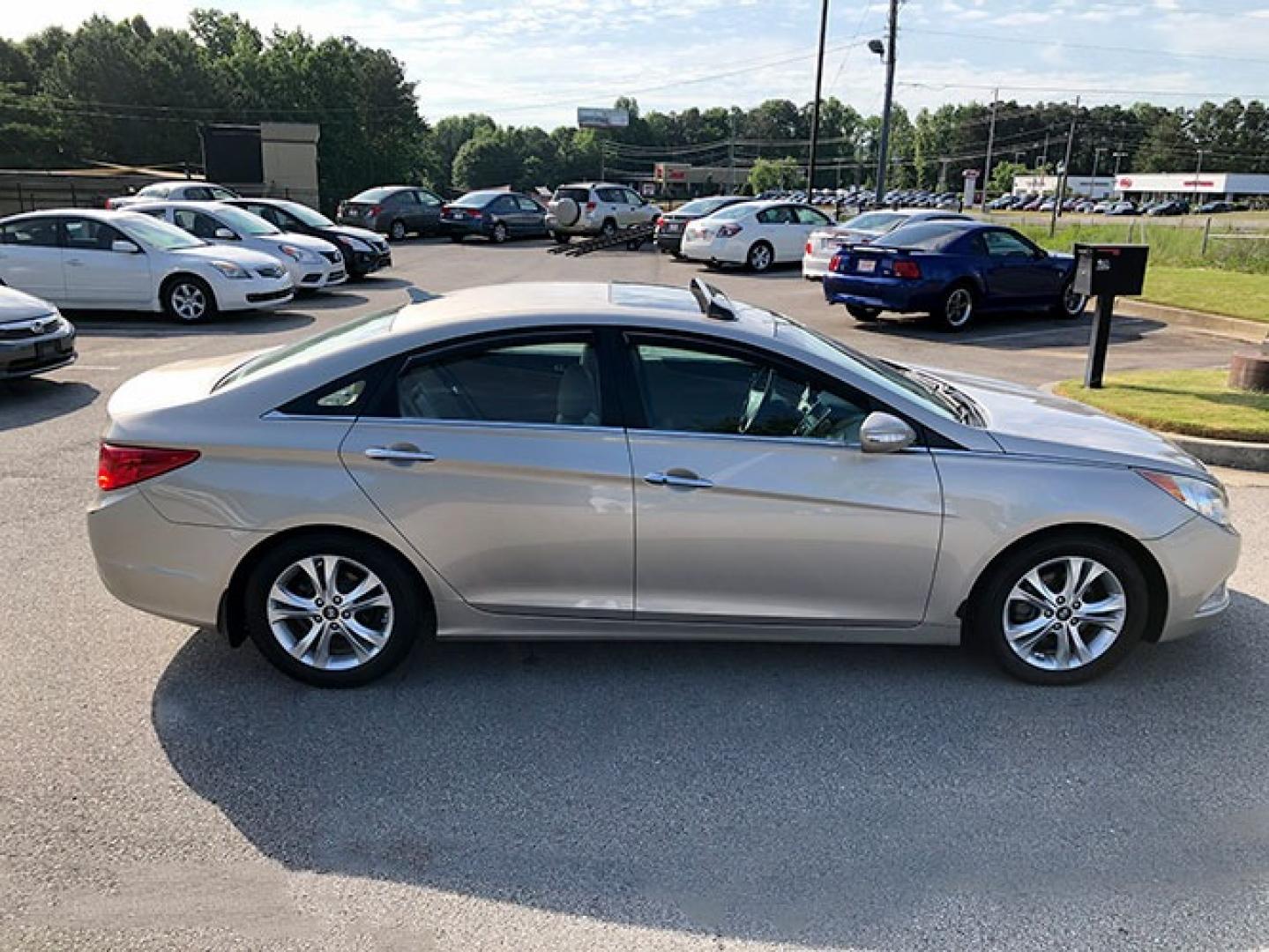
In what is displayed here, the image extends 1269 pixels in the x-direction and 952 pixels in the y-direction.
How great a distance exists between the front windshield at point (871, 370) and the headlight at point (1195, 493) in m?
0.80

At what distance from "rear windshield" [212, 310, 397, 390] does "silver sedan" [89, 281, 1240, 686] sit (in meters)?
0.06

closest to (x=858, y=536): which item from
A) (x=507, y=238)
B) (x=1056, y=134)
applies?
(x=507, y=238)

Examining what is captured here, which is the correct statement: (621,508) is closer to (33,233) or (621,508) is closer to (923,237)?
(923,237)

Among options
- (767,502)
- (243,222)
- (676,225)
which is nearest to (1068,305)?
(676,225)


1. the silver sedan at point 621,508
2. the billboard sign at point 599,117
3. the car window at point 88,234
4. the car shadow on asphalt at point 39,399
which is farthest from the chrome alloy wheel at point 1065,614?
the billboard sign at point 599,117

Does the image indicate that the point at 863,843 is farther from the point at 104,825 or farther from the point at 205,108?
the point at 205,108

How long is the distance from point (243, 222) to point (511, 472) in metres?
14.8

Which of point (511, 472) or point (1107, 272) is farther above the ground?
point (1107, 272)

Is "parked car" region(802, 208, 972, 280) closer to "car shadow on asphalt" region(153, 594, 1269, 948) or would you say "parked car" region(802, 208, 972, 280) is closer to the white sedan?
the white sedan

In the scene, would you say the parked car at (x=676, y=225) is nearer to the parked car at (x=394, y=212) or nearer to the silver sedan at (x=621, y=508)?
the parked car at (x=394, y=212)

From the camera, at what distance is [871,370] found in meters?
4.28

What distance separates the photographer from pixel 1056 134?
16312 centimetres

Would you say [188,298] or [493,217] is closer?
[188,298]

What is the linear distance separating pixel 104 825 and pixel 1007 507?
3328 millimetres
